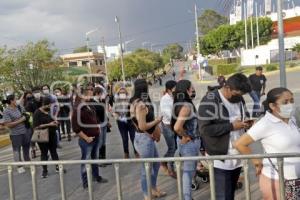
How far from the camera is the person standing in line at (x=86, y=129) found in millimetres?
6663

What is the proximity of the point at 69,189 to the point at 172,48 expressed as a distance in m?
153

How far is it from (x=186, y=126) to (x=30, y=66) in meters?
26.1

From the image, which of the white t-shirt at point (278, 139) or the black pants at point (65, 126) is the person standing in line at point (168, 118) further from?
the black pants at point (65, 126)

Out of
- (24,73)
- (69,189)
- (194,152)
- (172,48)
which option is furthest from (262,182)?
(172,48)

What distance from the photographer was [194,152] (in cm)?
525

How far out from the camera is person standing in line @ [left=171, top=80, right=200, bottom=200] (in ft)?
16.4

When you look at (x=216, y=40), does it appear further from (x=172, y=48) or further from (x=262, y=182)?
(x=172, y=48)

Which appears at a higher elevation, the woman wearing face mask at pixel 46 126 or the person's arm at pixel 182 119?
the person's arm at pixel 182 119

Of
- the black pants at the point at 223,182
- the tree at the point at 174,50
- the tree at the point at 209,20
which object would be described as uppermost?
the tree at the point at 209,20

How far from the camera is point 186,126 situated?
514 cm

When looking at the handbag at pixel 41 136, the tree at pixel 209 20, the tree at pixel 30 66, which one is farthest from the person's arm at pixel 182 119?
the tree at pixel 209 20

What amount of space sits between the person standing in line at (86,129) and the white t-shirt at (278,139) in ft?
11.4

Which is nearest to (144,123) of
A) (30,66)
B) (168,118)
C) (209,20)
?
(168,118)

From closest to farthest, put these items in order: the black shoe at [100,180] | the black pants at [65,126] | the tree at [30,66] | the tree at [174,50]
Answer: the black shoe at [100,180]
the black pants at [65,126]
the tree at [30,66]
the tree at [174,50]
